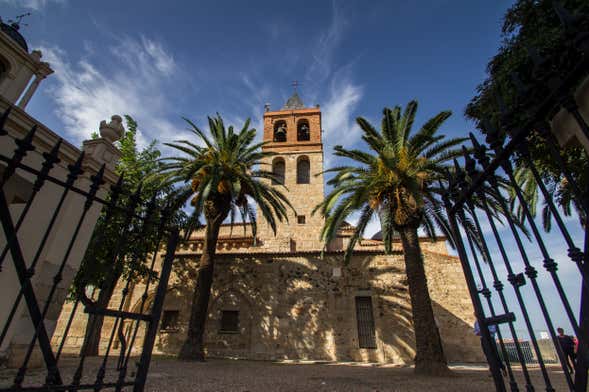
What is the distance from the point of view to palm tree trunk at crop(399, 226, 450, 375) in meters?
8.15

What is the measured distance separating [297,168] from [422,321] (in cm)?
1654

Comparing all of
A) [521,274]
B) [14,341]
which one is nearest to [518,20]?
[521,274]

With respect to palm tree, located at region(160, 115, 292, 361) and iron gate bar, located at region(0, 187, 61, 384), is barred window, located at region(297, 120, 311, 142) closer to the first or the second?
palm tree, located at region(160, 115, 292, 361)

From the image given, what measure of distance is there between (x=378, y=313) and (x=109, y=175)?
39.4 ft

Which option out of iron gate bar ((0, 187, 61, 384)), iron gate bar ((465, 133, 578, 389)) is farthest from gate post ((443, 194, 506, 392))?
iron gate bar ((0, 187, 61, 384))

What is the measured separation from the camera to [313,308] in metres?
13.8

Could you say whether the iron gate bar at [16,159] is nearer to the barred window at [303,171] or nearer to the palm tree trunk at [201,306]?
the palm tree trunk at [201,306]

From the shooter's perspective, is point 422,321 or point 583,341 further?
point 422,321

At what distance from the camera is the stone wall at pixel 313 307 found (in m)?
13.0

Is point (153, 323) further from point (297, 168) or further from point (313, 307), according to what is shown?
point (297, 168)

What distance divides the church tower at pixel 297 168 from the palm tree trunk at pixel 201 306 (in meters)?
7.93

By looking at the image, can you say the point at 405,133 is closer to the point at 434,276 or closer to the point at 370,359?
the point at 434,276

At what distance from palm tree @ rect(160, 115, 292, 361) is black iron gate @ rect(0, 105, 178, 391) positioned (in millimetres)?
4069

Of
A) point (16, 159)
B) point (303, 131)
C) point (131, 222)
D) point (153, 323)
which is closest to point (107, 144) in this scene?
point (16, 159)
